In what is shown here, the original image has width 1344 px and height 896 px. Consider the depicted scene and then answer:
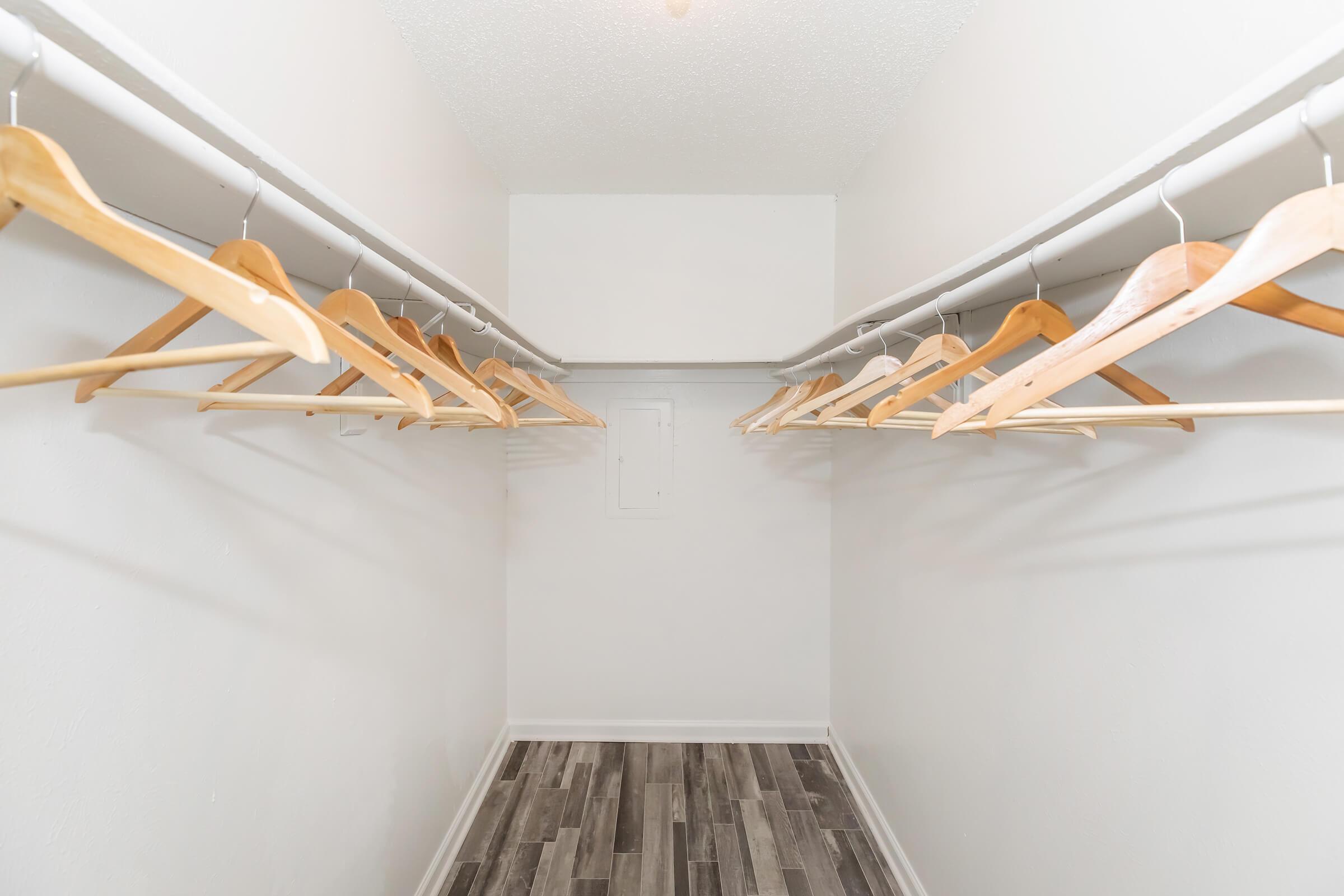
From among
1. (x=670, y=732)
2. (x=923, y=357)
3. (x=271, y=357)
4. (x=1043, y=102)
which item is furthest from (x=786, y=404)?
(x=670, y=732)

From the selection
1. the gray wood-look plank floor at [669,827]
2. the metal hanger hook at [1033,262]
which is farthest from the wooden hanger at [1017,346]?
the gray wood-look plank floor at [669,827]

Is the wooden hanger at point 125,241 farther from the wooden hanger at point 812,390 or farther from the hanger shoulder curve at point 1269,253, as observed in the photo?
the wooden hanger at point 812,390

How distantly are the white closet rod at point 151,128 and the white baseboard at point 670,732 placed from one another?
2534 mm

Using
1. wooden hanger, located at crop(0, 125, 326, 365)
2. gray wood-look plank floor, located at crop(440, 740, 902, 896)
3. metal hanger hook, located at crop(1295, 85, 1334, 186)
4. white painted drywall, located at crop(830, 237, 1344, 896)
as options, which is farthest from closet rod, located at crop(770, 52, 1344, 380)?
gray wood-look plank floor, located at crop(440, 740, 902, 896)

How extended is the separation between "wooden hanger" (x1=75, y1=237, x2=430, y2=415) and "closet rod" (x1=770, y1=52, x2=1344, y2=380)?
88cm

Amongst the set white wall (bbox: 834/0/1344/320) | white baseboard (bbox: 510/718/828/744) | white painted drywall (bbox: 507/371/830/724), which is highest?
white wall (bbox: 834/0/1344/320)

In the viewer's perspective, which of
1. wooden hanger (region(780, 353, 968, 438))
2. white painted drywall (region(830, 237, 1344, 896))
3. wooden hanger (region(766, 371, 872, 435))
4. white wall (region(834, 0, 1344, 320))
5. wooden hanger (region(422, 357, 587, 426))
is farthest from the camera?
wooden hanger (region(766, 371, 872, 435))

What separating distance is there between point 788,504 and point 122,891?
2.50m

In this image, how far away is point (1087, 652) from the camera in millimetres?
1164

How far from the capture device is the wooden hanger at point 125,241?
449mm

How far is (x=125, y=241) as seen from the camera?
466 millimetres

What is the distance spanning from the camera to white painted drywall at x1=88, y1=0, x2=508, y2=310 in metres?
0.98

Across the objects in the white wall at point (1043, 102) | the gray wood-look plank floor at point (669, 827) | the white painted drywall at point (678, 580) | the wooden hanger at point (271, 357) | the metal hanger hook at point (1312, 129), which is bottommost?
the gray wood-look plank floor at point (669, 827)

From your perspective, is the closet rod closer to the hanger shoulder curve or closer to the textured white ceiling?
the hanger shoulder curve
